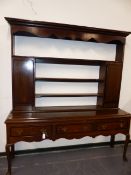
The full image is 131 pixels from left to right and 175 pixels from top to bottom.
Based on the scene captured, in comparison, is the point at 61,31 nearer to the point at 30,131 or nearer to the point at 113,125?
A: the point at 30,131

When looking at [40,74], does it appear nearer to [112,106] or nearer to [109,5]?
[112,106]

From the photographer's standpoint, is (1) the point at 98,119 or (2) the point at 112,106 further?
(2) the point at 112,106

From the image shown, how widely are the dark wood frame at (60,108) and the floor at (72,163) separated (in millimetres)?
196

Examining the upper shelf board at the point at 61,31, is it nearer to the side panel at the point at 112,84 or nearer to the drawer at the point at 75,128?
the side panel at the point at 112,84

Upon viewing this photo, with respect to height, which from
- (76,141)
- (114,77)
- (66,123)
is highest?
(114,77)

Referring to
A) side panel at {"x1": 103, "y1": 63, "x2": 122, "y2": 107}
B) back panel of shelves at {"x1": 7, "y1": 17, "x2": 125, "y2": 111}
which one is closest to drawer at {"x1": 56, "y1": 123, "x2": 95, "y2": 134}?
back panel of shelves at {"x1": 7, "y1": 17, "x2": 125, "y2": 111}

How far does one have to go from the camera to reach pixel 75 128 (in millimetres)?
2160

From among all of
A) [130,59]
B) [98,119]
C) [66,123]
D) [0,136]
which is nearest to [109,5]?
[130,59]

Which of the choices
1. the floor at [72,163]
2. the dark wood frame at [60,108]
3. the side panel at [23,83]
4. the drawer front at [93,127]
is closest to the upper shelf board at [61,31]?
the dark wood frame at [60,108]

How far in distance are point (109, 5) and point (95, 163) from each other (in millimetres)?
2448

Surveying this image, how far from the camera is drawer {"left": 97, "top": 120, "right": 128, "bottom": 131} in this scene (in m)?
→ 2.26

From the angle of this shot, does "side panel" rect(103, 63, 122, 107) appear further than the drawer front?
Yes

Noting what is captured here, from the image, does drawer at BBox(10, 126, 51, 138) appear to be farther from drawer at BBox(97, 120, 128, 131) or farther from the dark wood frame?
drawer at BBox(97, 120, 128, 131)

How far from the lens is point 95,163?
2.38m
